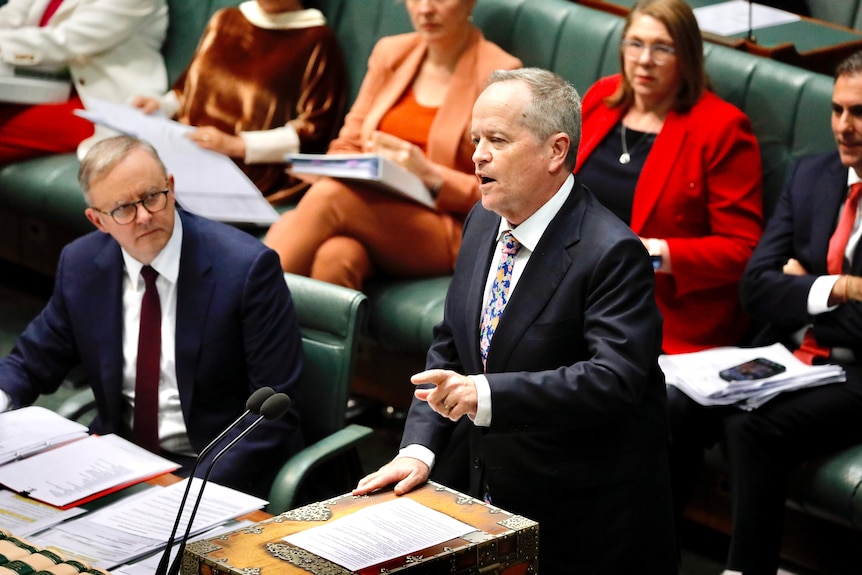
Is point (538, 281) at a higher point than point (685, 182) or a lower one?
higher

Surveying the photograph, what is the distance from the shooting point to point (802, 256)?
11.3 ft

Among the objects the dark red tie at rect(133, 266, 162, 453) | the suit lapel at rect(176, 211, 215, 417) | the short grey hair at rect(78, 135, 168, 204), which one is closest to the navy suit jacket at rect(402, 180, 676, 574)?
the suit lapel at rect(176, 211, 215, 417)

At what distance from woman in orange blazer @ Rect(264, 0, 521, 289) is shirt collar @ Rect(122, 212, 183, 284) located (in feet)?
3.28

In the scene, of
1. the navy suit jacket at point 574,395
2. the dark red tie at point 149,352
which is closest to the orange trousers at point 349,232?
the dark red tie at point 149,352

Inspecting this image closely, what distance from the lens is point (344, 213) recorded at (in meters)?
3.93

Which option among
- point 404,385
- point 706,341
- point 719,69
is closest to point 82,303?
point 404,385

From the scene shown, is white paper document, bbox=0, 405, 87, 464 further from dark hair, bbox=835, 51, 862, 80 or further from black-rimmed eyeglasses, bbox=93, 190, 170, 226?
dark hair, bbox=835, 51, 862, 80

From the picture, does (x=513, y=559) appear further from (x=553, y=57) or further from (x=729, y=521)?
(x=553, y=57)

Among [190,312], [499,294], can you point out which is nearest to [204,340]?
[190,312]

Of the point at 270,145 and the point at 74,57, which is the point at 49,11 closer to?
the point at 74,57

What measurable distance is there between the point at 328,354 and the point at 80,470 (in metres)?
0.65

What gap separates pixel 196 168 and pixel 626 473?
238 cm

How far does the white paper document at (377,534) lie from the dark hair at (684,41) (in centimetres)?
198

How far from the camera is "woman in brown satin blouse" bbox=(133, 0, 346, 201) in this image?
464 cm
